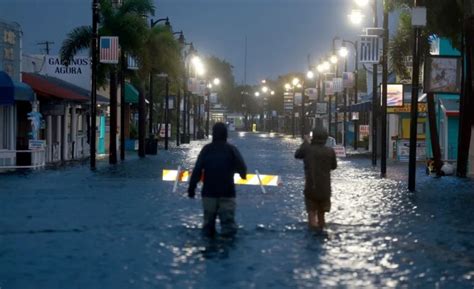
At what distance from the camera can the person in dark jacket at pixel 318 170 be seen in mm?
14422

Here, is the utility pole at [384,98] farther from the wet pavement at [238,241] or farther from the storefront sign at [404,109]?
the storefront sign at [404,109]

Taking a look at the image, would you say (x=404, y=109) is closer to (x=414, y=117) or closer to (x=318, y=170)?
(x=414, y=117)

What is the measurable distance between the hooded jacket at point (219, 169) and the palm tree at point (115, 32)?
2756cm

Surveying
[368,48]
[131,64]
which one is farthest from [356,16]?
[131,64]

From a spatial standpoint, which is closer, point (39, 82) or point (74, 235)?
point (74, 235)

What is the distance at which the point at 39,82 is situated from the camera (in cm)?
4097

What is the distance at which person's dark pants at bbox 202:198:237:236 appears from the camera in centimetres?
1316

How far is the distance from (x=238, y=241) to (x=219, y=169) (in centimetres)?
119

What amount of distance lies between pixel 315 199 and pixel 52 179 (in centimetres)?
1529

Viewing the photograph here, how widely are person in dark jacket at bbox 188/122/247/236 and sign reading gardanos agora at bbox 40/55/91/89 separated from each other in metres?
34.7

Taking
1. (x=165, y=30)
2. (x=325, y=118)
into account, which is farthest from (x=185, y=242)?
(x=325, y=118)

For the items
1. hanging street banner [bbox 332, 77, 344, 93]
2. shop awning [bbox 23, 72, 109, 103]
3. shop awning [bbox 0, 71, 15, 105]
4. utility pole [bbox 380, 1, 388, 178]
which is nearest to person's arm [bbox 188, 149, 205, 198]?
utility pole [bbox 380, 1, 388, 178]

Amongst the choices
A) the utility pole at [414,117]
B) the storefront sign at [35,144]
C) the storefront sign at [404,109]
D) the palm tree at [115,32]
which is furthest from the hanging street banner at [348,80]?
the utility pole at [414,117]

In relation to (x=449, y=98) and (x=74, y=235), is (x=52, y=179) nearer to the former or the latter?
(x=74, y=235)
